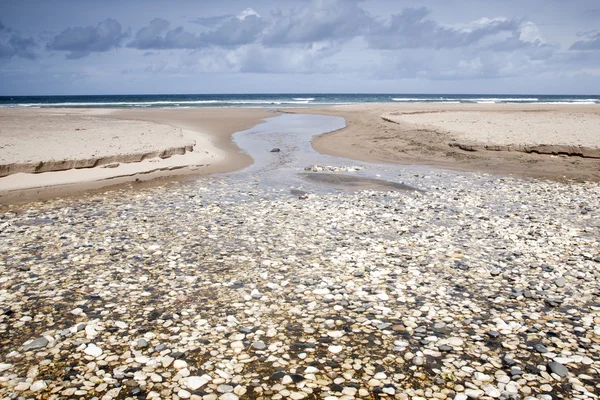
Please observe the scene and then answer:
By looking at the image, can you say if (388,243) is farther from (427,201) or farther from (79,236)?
(79,236)

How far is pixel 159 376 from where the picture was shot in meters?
5.90

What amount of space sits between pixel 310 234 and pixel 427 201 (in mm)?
5597

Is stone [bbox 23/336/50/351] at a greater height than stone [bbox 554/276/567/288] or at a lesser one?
lesser

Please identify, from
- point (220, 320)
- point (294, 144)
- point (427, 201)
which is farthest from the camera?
point (294, 144)

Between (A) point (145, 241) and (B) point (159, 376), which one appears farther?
(A) point (145, 241)

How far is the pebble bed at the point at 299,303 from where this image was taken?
5875mm

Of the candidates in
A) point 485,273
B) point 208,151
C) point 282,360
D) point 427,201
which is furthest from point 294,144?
point 282,360

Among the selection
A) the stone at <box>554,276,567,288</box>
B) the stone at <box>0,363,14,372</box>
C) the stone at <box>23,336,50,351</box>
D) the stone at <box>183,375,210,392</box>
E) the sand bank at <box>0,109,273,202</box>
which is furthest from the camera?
the sand bank at <box>0,109,273,202</box>

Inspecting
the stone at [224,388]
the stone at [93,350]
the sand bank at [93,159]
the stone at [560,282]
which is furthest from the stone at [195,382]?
the sand bank at [93,159]

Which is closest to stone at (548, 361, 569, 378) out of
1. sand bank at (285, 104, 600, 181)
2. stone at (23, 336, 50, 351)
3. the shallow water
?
stone at (23, 336, 50, 351)

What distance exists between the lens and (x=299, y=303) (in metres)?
8.00

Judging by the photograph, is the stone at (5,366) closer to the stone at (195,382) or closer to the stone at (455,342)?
the stone at (195,382)

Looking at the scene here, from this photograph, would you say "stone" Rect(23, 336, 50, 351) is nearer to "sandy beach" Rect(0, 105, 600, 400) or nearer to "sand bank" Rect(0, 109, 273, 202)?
"sandy beach" Rect(0, 105, 600, 400)

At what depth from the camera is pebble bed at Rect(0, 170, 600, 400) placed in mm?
5875
